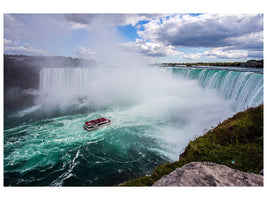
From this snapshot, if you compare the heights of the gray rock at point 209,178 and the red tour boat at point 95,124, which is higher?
the gray rock at point 209,178

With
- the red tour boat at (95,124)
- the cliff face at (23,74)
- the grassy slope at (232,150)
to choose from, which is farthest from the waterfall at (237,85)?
the cliff face at (23,74)

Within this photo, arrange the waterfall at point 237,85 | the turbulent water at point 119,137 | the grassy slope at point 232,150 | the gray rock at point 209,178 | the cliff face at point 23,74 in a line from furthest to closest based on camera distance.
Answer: the cliff face at point 23,74
the waterfall at point 237,85
the turbulent water at point 119,137
the grassy slope at point 232,150
the gray rock at point 209,178

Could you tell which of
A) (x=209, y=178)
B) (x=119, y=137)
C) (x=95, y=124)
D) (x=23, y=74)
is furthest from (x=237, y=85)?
(x=23, y=74)

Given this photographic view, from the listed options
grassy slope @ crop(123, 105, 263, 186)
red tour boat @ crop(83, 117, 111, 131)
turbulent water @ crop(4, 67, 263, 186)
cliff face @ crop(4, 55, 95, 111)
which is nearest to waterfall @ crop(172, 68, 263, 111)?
turbulent water @ crop(4, 67, 263, 186)

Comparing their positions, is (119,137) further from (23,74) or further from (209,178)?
(23,74)

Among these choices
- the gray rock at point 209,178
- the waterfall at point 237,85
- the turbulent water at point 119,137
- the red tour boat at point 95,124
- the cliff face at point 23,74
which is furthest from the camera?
the cliff face at point 23,74

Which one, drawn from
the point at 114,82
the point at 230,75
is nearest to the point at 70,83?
the point at 114,82

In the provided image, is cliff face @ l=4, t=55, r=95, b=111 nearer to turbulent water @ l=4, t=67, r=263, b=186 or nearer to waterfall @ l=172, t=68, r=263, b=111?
turbulent water @ l=4, t=67, r=263, b=186

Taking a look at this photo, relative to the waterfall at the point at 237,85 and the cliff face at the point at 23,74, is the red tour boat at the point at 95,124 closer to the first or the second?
the waterfall at the point at 237,85
